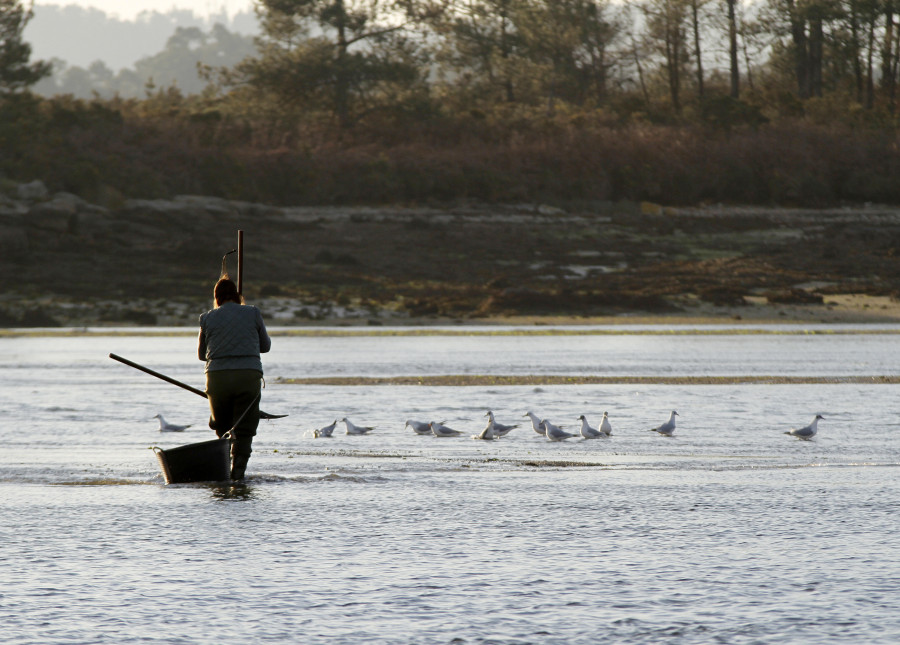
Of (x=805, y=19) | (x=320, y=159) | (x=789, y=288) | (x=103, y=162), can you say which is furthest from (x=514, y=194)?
(x=805, y=19)

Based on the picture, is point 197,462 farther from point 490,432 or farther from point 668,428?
point 668,428

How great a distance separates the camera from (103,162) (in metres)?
48.1

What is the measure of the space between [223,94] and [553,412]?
4742 centimetres

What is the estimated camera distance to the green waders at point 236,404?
406 inches

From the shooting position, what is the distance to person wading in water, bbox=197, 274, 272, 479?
403 inches

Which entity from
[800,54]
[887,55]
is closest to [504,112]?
[800,54]

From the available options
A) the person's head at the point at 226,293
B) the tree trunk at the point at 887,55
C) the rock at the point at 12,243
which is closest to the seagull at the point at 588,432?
the person's head at the point at 226,293

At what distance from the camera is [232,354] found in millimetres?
10250

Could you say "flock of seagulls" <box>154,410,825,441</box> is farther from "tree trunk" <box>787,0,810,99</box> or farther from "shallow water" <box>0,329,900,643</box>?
"tree trunk" <box>787,0,810,99</box>

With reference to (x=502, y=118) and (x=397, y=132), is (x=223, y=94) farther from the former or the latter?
(x=502, y=118)

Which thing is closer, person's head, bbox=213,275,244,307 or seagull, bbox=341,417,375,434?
person's head, bbox=213,275,244,307

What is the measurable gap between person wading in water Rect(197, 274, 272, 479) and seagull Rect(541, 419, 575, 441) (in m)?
4.05

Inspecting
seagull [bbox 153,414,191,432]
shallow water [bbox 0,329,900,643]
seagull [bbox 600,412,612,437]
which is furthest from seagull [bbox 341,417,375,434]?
seagull [bbox 600,412,612,437]

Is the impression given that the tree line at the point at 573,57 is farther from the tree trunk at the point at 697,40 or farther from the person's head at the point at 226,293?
the person's head at the point at 226,293
